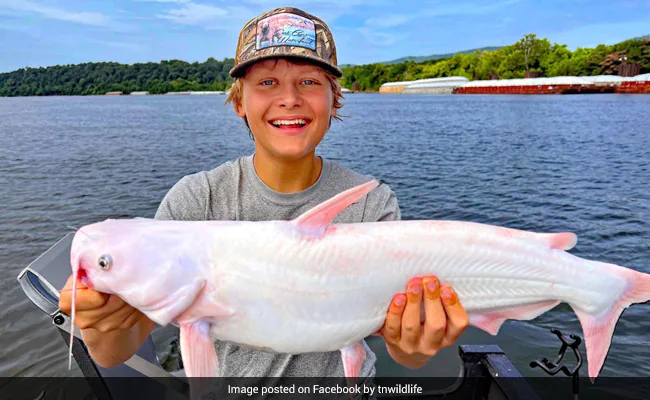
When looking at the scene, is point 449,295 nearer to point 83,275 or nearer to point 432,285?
point 432,285

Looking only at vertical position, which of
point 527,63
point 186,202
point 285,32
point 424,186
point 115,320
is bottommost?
point 424,186

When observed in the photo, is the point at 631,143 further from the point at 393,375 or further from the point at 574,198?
the point at 393,375

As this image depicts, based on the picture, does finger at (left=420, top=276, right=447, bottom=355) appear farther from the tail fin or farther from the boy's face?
the boy's face

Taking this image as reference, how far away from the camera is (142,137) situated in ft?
93.5

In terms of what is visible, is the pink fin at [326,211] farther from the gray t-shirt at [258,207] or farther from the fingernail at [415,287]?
the gray t-shirt at [258,207]

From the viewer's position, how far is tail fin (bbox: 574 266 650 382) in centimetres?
219

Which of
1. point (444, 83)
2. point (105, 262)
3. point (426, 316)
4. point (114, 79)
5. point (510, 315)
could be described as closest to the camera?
point (105, 262)

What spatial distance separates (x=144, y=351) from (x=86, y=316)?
138 cm

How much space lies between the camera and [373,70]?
536 ft

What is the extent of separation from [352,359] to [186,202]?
130 centimetres

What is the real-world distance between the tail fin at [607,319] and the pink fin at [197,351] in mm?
1770

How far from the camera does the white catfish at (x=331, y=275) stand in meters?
2.07

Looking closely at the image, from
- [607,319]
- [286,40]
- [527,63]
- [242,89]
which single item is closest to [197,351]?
[242,89]

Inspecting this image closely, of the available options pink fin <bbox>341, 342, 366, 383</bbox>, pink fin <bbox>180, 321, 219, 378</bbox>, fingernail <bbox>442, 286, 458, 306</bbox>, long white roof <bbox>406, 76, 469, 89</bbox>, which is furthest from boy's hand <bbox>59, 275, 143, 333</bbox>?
long white roof <bbox>406, 76, 469, 89</bbox>
